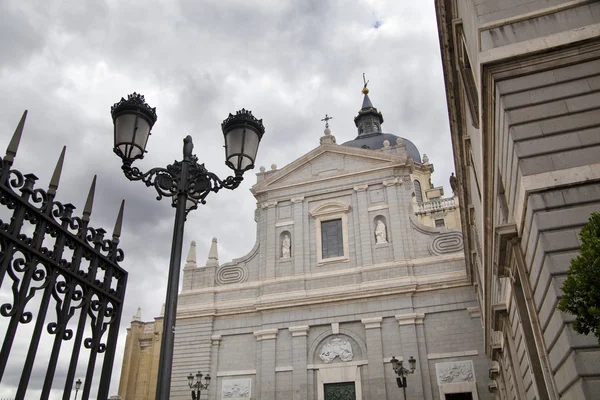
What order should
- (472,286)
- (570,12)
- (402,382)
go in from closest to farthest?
(570,12), (402,382), (472,286)

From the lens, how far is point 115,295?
4309 mm

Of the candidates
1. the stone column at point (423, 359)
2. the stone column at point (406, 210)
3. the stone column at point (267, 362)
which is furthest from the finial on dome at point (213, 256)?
the stone column at point (423, 359)

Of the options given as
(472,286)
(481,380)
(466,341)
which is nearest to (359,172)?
(472,286)

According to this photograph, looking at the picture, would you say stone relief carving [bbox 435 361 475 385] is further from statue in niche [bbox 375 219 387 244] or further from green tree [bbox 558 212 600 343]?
green tree [bbox 558 212 600 343]

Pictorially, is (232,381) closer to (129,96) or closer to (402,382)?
(402,382)

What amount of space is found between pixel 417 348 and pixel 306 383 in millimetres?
4514

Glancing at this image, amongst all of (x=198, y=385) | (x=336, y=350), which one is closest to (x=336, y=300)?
(x=336, y=350)

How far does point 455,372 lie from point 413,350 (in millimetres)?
1653

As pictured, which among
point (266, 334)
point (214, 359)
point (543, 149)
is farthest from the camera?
point (214, 359)

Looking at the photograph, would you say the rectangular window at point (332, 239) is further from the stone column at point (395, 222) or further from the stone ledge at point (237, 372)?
the stone ledge at point (237, 372)

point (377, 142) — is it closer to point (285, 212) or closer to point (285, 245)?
point (285, 212)

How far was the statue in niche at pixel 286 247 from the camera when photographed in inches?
894

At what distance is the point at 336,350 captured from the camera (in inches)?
788

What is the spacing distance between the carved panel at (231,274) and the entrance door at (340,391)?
6.19 meters
